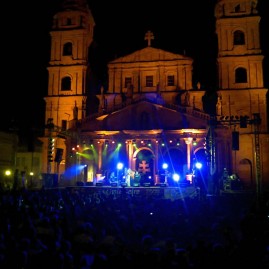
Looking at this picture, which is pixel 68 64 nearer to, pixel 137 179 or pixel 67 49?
pixel 67 49

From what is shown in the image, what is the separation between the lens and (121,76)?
1697 inches

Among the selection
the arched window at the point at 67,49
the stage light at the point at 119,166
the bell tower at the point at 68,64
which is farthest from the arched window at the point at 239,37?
the arched window at the point at 67,49

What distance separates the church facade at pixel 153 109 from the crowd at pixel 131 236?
47.0 ft

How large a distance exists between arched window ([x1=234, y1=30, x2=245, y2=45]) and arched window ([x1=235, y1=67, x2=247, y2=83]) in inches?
123

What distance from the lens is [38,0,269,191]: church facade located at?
116ft

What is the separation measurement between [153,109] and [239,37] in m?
14.5

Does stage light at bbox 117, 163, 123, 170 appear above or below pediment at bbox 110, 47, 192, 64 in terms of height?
below

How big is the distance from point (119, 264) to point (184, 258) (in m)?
1.35

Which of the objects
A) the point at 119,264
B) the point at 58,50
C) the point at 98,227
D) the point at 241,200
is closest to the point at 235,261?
the point at 119,264

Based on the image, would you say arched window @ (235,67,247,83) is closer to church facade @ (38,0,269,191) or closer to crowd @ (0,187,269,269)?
church facade @ (38,0,269,191)

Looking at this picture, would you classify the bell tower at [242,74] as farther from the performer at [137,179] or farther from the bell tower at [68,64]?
the bell tower at [68,64]

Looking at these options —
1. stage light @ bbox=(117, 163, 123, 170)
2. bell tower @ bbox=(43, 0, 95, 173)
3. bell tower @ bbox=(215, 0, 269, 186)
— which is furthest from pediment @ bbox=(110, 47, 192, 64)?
stage light @ bbox=(117, 163, 123, 170)

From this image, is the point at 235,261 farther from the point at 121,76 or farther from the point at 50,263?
the point at 121,76

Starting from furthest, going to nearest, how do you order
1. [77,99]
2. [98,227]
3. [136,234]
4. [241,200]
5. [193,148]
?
[77,99]
[193,148]
[241,200]
[98,227]
[136,234]
